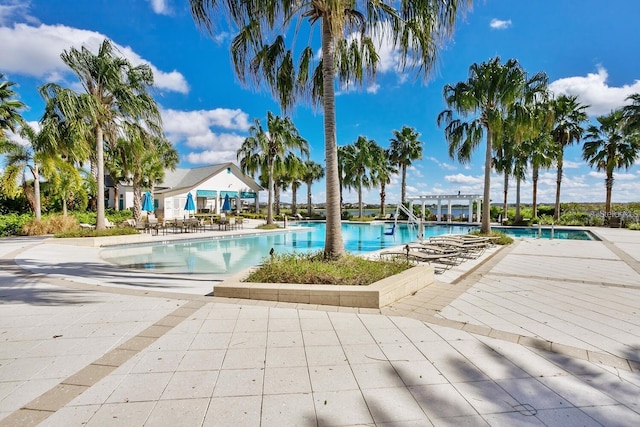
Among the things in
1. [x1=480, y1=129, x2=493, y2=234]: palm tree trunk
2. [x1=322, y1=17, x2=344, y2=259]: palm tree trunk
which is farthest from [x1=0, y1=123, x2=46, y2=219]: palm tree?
[x1=480, y1=129, x2=493, y2=234]: palm tree trunk

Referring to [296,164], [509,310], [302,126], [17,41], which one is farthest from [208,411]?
[302,126]

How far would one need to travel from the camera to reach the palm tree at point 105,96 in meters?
13.3

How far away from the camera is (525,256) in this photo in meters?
11.3

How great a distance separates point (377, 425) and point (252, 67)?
24.9 ft

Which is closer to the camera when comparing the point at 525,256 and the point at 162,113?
the point at 525,256

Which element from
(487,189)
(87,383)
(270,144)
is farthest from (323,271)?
(270,144)

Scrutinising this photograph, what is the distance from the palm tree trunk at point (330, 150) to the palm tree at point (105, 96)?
11.7 meters

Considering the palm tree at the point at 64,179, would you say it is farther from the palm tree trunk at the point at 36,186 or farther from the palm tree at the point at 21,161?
the palm tree at the point at 21,161

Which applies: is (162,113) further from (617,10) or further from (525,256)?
(617,10)

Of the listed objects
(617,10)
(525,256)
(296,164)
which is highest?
(617,10)

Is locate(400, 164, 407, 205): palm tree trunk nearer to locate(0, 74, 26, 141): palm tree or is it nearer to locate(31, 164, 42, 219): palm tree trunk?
locate(31, 164, 42, 219): palm tree trunk

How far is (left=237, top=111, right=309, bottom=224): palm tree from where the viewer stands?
23.4 m

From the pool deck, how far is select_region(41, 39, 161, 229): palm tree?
10013 millimetres

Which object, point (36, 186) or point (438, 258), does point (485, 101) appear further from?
point (36, 186)
